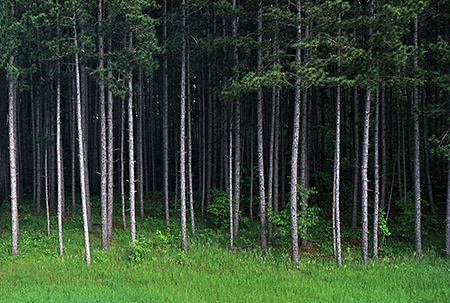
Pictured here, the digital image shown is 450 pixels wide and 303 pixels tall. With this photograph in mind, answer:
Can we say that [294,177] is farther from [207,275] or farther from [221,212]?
[221,212]

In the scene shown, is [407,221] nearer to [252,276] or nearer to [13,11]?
[252,276]

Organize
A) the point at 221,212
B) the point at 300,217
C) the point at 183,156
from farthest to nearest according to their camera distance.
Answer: the point at 221,212
the point at 183,156
the point at 300,217

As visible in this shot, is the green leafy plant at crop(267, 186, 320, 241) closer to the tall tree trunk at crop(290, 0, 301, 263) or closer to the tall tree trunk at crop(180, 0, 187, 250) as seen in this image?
the tall tree trunk at crop(290, 0, 301, 263)

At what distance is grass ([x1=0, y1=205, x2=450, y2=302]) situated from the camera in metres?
8.46

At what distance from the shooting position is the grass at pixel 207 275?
27.8ft

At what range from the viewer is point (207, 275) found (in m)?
10.2

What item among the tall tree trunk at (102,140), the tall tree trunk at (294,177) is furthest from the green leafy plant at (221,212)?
the tall tree trunk at (102,140)

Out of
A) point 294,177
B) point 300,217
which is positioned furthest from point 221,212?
point 294,177

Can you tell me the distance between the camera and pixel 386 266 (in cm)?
1084

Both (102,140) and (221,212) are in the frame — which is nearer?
(102,140)

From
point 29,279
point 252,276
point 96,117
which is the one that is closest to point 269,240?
point 252,276

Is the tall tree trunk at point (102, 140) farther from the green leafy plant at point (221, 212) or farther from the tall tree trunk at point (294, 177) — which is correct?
the tall tree trunk at point (294, 177)

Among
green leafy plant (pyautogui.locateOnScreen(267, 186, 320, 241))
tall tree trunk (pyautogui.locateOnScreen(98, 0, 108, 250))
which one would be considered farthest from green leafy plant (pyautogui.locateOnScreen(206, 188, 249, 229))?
tall tree trunk (pyautogui.locateOnScreen(98, 0, 108, 250))

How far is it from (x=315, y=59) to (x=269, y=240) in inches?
318
